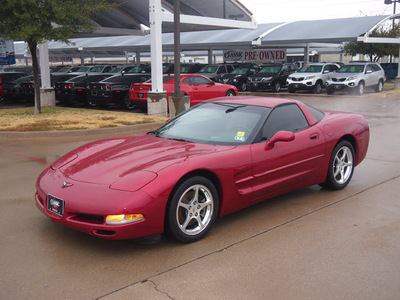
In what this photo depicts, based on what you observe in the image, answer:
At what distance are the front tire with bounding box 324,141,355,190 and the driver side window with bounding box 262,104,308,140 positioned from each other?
0.69 m

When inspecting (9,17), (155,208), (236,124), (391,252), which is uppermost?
(9,17)

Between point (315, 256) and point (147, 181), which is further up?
point (147, 181)

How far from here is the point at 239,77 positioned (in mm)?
26766

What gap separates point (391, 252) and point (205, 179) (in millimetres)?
1943

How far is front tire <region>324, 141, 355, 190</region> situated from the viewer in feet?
20.1

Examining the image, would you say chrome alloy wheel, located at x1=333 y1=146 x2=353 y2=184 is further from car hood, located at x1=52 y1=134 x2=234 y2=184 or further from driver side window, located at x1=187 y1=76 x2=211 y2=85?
driver side window, located at x1=187 y1=76 x2=211 y2=85

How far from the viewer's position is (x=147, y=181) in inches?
163

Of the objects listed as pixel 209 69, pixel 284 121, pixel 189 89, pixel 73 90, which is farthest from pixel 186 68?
pixel 284 121

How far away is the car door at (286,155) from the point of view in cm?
507

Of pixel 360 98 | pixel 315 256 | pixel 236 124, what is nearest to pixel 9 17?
pixel 236 124

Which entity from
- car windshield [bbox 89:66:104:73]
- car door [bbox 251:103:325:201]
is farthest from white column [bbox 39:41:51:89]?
car door [bbox 251:103:325:201]

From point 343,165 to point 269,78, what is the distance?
66.1ft

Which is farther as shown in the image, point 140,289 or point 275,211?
point 275,211

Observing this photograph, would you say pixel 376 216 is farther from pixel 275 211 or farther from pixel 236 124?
pixel 236 124
